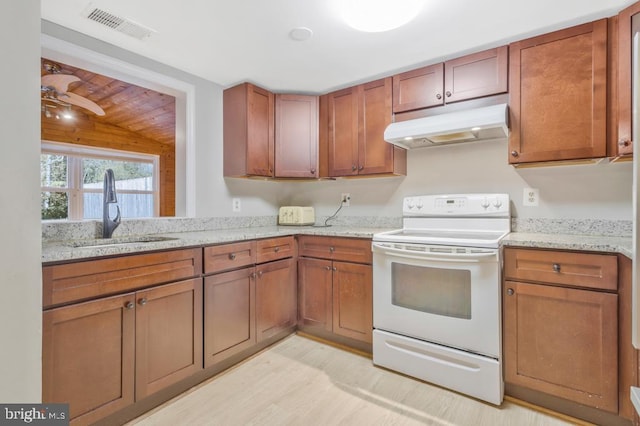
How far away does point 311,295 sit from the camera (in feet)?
8.32

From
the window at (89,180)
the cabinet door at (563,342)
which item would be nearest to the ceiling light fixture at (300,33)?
the cabinet door at (563,342)

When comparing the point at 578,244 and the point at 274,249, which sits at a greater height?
the point at 578,244

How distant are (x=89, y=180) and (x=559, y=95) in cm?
539

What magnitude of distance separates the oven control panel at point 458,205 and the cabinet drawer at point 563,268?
0.49 meters

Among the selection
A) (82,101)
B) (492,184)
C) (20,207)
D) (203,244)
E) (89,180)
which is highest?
(82,101)

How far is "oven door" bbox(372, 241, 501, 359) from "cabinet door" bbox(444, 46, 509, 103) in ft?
3.52

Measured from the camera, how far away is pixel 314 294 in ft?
8.27

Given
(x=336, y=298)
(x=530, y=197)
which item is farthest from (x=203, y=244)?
(x=530, y=197)

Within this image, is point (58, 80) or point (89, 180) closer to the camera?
point (58, 80)

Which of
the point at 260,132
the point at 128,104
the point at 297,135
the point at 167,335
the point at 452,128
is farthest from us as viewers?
the point at 128,104

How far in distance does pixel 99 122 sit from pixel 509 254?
534cm

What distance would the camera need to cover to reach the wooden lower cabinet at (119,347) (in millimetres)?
1353

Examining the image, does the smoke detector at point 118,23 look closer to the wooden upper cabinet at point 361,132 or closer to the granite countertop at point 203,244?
the granite countertop at point 203,244

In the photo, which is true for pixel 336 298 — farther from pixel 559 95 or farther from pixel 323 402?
pixel 559 95
